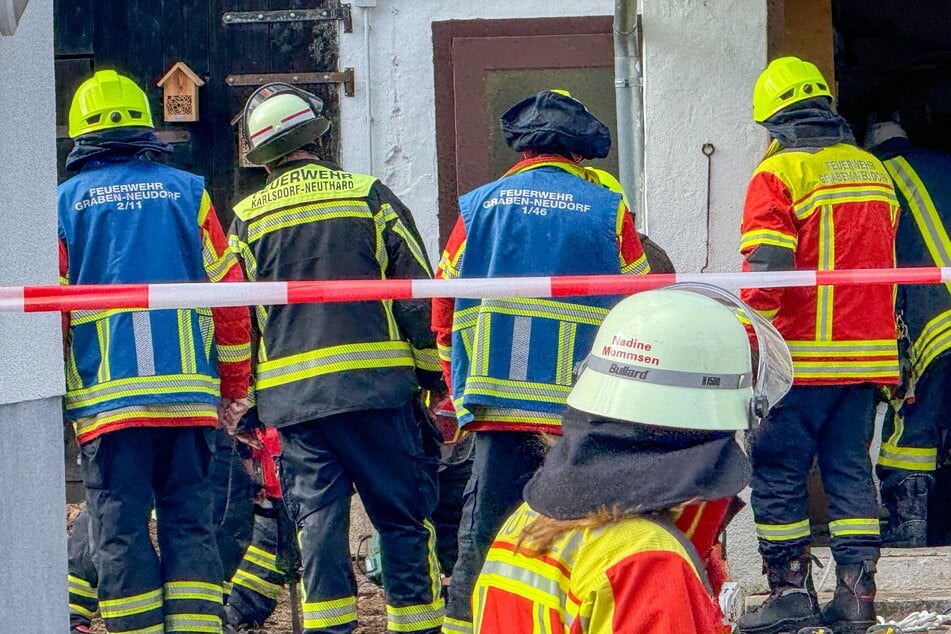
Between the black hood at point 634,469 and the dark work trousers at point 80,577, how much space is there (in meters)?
3.62

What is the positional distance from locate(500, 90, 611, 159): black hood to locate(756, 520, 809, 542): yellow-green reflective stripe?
1.48m

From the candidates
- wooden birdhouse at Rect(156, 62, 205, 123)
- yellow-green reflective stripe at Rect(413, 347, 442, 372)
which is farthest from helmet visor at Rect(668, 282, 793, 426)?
wooden birdhouse at Rect(156, 62, 205, 123)

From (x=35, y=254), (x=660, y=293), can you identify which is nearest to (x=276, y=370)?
(x=35, y=254)

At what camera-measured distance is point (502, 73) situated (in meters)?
7.18

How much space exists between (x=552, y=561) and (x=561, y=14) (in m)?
5.57

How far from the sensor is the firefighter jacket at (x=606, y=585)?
182 centimetres

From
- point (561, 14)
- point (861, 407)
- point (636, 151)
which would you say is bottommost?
point (861, 407)

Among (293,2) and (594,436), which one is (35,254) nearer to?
(594,436)

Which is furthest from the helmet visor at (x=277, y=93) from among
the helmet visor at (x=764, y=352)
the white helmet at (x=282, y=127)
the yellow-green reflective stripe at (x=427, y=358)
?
the helmet visor at (x=764, y=352)

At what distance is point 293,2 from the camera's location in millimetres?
7340

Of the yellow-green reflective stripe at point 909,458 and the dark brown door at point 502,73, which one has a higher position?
the dark brown door at point 502,73

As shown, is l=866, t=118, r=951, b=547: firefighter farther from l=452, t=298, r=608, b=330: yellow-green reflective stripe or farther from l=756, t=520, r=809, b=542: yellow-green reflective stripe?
l=452, t=298, r=608, b=330: yellow-green reflective stripe

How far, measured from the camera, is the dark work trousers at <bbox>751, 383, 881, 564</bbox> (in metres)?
5.11

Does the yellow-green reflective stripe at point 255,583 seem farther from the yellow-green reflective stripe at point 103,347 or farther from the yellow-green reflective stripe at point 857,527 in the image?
the yellow-green reflective stripe at point 857,527
